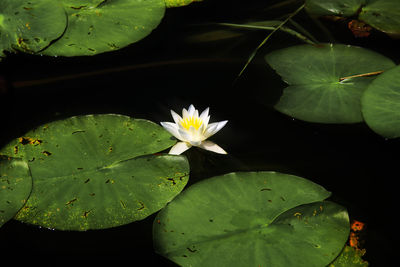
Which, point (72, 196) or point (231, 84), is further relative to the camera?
point (231, 84)

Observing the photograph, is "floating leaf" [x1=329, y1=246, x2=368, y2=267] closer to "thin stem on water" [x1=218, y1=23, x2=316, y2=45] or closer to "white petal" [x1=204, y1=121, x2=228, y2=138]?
"white petal" [x1=204, y1=121, x2=228, y2=138]

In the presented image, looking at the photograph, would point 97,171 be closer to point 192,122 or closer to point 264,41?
point 192,122

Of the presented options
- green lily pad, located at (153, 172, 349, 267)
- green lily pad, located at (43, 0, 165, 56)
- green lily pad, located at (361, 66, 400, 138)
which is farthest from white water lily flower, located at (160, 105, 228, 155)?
green lily pad, located at (43, 0, 165, 56)

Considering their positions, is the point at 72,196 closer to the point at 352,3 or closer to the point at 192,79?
the point at 192,79

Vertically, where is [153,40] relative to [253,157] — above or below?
above

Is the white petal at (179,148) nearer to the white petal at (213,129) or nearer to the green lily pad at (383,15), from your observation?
the white petal at (213,129)

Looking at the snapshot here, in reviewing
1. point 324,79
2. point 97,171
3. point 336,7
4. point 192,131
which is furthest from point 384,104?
point 97,171

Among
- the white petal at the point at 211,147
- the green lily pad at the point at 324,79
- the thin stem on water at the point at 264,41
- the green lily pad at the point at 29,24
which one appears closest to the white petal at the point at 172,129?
the white petal at the point at 211,147

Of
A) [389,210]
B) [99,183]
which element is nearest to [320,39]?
[389,210]
